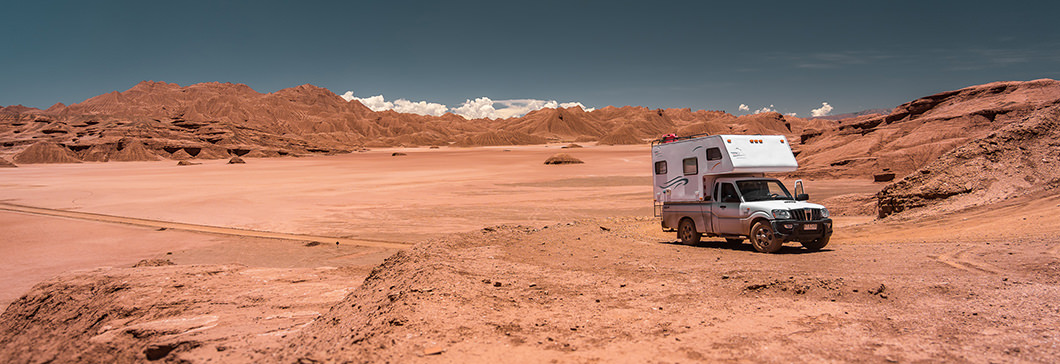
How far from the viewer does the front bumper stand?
9.77 metres

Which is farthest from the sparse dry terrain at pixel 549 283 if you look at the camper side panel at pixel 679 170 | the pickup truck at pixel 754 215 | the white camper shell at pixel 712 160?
the white camper shell at pixel 712 160

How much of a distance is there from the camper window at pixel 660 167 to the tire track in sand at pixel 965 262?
5.86 metres

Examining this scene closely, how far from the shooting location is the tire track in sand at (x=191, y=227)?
14.4 meters

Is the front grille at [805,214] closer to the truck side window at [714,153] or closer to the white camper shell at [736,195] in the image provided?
the white camper shell at [736,195]

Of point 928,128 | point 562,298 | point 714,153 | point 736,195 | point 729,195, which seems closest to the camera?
point 562,298

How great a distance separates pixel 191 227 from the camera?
56.8 feet

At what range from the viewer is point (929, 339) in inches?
182

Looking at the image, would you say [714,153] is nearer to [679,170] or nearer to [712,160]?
[712,160]

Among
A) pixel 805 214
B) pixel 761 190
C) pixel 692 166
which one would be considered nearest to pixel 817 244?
pixel 805 214

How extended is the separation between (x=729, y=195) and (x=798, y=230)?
1577 millimetres

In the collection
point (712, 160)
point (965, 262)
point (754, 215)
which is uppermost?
Result: point (712, 160)

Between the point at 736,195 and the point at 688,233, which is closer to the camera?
the point at 736,195

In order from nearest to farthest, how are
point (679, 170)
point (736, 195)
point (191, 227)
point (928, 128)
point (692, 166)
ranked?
point (736, 195), point (692, 166), point (679, 170), point (191, 227), point (928, 128)

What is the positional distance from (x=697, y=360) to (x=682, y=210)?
26.7ft
